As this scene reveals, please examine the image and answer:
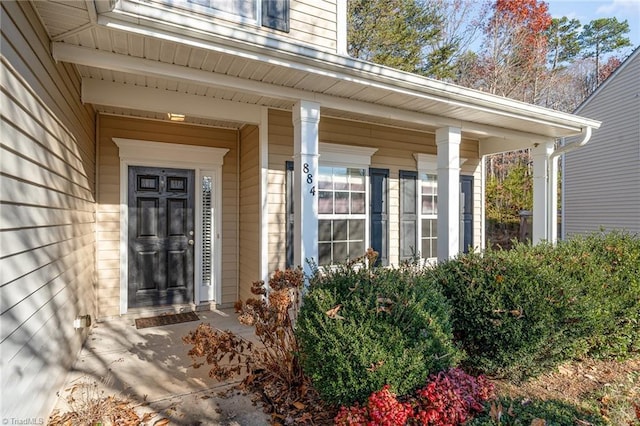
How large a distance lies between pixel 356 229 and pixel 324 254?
63 cm

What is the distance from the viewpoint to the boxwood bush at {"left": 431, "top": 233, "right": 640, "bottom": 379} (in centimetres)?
275

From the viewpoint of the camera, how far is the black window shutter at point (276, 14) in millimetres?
4254

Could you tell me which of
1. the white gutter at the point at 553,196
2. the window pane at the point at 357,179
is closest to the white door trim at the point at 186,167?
the window pane at the point at 357,179

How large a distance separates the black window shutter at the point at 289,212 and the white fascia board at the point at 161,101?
763mm

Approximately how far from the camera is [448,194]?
4527 millimetres

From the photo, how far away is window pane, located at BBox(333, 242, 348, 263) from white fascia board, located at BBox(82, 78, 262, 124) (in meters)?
2.03

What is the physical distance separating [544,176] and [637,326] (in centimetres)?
263

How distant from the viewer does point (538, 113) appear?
15.4 ft

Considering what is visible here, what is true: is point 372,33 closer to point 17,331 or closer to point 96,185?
point 96,185

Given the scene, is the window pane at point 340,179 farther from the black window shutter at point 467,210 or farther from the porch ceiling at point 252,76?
the black window shutter at point 467,210

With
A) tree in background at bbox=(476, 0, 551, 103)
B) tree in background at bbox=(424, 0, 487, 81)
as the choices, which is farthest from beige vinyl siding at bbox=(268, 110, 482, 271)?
tree in background at bbox=(476, 0, 551, 103)

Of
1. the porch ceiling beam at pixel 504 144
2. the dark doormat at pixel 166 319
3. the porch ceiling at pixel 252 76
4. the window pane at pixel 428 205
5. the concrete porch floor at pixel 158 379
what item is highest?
the porch ceiling at pixel 252 76

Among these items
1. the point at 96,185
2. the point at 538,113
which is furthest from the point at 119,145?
the point at 538,113

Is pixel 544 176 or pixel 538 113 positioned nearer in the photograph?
pixel 538 113
